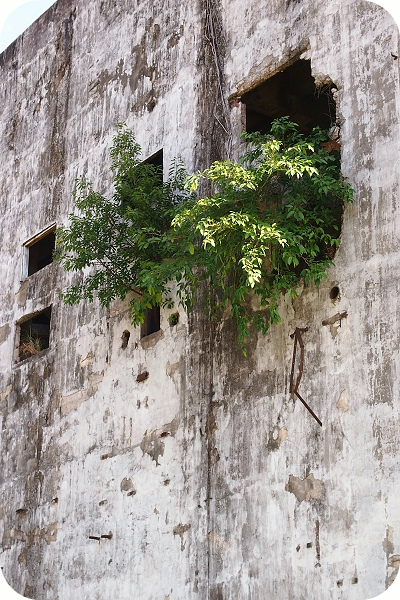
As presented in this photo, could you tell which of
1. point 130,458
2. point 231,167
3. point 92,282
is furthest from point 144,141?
point 130,458

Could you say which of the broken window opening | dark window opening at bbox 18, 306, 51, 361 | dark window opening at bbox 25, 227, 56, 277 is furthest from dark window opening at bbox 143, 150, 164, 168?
dark window opening at bbox 18, 306, 51, 361

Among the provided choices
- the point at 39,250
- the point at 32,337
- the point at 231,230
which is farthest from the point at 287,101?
the point at 32,337

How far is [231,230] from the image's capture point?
9.55 m

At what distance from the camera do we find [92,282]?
11922 mm

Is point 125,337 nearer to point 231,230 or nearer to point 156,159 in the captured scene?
point 156,159

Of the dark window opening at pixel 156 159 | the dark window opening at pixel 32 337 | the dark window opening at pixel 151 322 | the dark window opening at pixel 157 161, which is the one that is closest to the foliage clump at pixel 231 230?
the dark window opening at pixel 151 322

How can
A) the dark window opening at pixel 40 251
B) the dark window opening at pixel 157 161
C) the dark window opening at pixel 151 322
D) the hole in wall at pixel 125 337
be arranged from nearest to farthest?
1. the dark window opening at pixel 151 322
2. the hole in wall at pixel 125 337
3. the dark window opening at pixel 157 161
4. the dark window opening at pixel 40 251

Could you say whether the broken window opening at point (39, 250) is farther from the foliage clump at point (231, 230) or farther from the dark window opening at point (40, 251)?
the foliage clump at point (231, 230)

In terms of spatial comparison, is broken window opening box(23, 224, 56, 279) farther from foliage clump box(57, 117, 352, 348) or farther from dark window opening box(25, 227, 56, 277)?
foliage clump box(57, 117, 352, 348)

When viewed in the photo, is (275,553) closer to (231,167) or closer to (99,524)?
(99,524)

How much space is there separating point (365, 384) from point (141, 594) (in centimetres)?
360

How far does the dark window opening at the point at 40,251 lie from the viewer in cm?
1486

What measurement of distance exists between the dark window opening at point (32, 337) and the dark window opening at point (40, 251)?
82 centimetres

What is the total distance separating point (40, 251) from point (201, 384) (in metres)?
5.62
